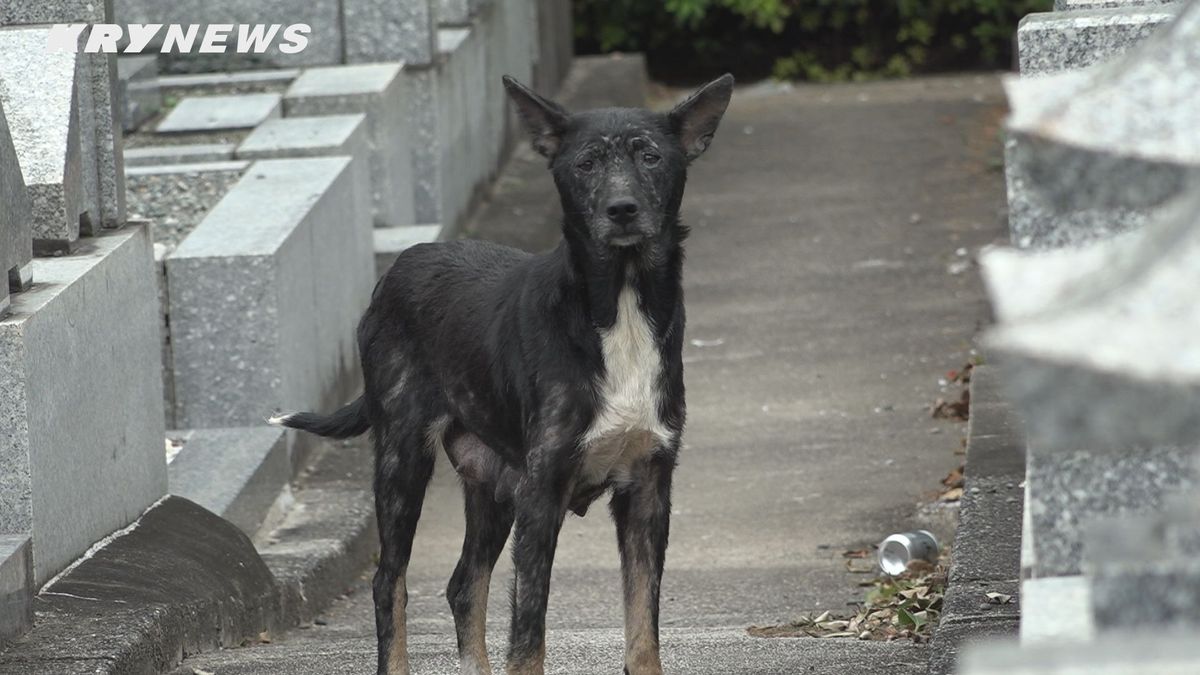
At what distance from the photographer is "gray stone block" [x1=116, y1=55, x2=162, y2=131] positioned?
34.0 feet

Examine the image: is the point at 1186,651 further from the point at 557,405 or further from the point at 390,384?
the point at 390,384

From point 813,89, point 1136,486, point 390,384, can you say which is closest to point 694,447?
point 390,384

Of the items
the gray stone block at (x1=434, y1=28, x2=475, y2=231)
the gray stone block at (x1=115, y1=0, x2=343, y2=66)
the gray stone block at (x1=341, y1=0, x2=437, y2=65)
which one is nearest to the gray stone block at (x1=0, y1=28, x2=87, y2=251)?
the gray stone block at (x1=115, y1=0, x2=343, y2=66)

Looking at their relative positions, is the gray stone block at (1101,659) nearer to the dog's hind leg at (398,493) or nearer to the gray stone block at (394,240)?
the dog's hind leg at (398,493)

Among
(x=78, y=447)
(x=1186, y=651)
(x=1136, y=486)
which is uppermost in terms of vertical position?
(x=1186, y=651)

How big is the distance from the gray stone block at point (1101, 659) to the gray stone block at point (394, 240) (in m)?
8.52

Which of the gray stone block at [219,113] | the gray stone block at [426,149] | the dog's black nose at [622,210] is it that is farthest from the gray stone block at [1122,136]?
the gray stone block at [426,149]

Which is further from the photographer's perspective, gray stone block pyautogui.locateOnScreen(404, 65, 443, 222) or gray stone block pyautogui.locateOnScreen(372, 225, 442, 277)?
gray stone block pyautogui.locateOnScreen(404, 65, 443, 222)

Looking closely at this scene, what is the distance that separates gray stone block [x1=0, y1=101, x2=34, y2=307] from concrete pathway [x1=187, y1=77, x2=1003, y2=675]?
121 centimetres

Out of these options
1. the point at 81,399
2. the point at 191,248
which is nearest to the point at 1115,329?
the point at 81,399

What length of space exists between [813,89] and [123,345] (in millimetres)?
13779

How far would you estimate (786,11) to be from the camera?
19641 millimetres

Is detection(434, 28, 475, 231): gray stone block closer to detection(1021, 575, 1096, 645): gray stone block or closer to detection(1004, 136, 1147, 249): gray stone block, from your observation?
detection(1004, 136, 1147, 249): gray stone block

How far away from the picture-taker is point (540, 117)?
5.20m
